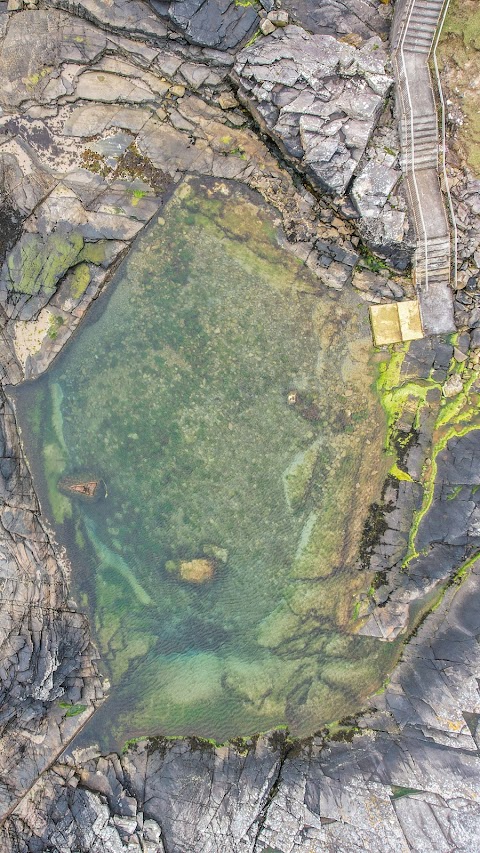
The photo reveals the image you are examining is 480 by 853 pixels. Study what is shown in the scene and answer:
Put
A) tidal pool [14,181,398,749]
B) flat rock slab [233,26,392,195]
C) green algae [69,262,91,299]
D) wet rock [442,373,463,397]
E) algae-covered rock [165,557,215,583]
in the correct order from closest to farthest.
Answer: flat rock slab [233,26,392,195] < wet rock [442,373,463,397] < tidal pool [14,181,398,749] < green algae [69,262,91,299] < algae-covered rock [165,557,215,583]

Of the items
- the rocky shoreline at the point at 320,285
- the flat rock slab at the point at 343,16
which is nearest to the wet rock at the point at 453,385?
the rocky shoreline at the point at 320,285

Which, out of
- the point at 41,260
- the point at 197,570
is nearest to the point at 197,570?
the point at 197,570

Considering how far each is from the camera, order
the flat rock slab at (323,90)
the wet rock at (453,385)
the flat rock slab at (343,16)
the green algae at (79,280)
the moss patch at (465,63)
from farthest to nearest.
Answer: the green algae at (79,280)
the wet rock at (453,385)
the flat rock slab at (343,16)
the flat rock slab at (323,90)
the moss patch at (465,63)

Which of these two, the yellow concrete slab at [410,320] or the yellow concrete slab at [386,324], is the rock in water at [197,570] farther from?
the yellow concrete slab at [410,320]

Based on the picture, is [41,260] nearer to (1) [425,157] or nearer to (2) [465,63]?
(1) [425,157]

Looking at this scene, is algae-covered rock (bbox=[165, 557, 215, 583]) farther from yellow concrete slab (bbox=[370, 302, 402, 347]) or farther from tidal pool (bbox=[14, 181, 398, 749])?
yellow concrete slab (bbox=[370, 302, 402, 347])

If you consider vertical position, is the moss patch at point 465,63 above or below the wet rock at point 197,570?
above

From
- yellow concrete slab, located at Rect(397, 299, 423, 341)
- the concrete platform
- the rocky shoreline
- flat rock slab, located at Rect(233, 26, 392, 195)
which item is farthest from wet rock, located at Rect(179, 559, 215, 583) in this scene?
flat rock slab, located at Rect(233, 26, 392, 195)

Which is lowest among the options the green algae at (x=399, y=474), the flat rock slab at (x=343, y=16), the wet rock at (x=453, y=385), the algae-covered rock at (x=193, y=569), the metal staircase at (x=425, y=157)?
the algae-covered rock at (x=193, y=569)
